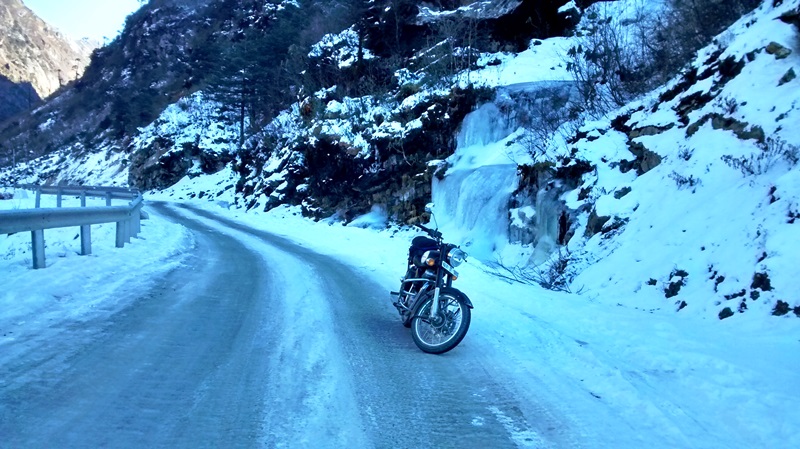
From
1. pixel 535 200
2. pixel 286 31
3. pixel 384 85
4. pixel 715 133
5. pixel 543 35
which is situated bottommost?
pixel 535 200

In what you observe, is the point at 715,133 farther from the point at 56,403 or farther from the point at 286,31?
the point at 286,31

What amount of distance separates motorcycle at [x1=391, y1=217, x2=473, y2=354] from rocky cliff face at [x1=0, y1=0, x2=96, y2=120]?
356 ft

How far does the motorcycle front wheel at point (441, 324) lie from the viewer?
5047mm

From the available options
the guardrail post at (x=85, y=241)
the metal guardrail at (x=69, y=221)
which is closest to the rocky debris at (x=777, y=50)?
the metal guardrail at (x=69, y=221)

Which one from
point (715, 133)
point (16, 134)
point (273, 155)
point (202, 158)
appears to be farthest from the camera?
point (16, 134)

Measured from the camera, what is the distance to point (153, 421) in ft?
10.7

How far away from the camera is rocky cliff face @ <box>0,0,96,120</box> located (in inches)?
4008

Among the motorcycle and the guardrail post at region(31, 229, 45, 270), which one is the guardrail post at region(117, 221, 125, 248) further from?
the motorcycle

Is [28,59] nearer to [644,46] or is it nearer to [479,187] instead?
[479,187]

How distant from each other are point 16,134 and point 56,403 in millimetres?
89606

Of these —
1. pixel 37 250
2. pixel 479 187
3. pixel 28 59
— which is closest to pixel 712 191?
pixel 479 187

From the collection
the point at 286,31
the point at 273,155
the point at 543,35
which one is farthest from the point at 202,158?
the point at 543,35

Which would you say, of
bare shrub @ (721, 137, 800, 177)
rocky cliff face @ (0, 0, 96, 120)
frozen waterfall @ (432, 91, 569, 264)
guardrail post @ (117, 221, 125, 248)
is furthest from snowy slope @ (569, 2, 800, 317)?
rocky cliff face @ (0, 0, 96, 120)

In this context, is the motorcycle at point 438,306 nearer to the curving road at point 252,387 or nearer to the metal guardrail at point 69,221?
the curving road at point 252,387
